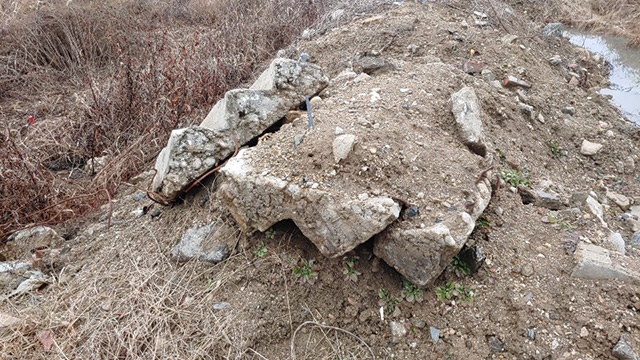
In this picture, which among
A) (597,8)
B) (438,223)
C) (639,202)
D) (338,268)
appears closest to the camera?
(438,223)

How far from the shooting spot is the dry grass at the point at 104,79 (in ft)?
10.0

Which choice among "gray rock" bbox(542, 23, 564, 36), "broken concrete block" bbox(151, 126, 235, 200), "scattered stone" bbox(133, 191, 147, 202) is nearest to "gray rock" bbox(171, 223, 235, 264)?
"broken concrete block" bbox(151, 126, 235, 200)

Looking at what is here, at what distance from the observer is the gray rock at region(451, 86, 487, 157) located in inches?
95.3

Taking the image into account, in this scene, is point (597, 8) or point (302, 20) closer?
point (302, 20)

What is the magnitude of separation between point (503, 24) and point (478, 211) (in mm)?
3763

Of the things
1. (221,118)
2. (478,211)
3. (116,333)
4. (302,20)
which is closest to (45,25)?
(302,20)

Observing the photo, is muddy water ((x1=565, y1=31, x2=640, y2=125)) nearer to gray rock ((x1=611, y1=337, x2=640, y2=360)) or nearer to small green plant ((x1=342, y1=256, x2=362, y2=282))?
gray rock ((x1=611, y1=337, x2=640, y2=360))

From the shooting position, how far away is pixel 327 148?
2.03m

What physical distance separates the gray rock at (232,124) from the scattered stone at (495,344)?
159cm

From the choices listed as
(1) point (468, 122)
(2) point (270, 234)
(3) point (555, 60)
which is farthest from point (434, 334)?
(3) point (555, 60)

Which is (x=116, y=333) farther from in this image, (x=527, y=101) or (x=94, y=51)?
(x=94, y=51)

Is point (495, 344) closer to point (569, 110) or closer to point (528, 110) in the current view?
point (528, 110)

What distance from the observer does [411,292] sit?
74.5 inches

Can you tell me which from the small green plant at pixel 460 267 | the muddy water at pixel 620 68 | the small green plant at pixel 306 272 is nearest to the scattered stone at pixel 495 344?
the small green plant at pixel 460 267
